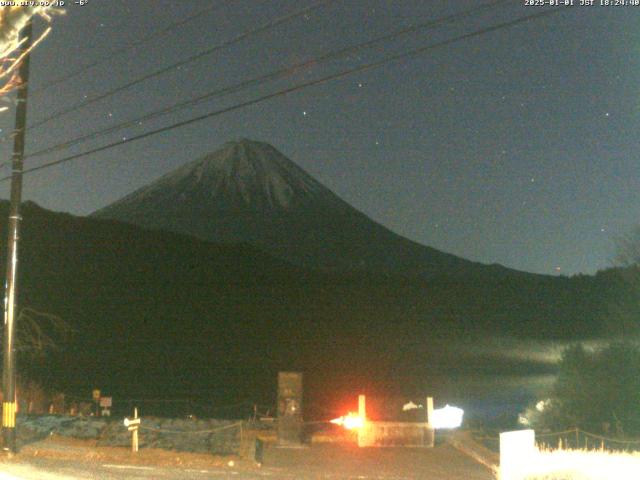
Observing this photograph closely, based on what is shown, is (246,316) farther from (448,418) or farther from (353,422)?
(353,422)

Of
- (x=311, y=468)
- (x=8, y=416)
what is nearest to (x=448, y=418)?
(x=311, y=468)

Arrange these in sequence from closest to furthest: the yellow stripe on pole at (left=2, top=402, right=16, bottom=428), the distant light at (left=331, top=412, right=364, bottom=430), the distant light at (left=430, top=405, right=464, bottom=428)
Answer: the yellow stripe on pole at (left=2, top=402, right=16, bottom=428) < the distant light at (left=331, top=412, right=364, bottom=430) < the distant light at (left=430, top=405, right=464, bottom=428)

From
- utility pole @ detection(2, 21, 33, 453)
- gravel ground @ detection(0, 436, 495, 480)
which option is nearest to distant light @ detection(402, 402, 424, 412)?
gravel ground @ detection(0, 436, 495, 480)

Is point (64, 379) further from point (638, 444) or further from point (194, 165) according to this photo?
point (194, 165)

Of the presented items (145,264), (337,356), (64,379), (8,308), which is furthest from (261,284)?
(8,308)

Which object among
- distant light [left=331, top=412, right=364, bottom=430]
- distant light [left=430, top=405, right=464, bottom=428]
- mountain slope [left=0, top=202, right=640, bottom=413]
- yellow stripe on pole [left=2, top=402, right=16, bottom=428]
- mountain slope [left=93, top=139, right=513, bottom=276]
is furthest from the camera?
mountain slope [left=93, top=139, right=513, bottom=276]

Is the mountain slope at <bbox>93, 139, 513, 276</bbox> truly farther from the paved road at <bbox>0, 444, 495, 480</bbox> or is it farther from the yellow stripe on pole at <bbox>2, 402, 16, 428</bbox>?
the yellow stripe on pole at <bbox>2, 402, 16, 428</bbox>
